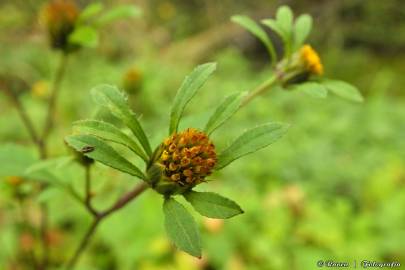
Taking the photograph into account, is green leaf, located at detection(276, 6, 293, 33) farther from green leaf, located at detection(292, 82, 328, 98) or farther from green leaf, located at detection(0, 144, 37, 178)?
green leaf, located at detection(0, 144, 37, 178)

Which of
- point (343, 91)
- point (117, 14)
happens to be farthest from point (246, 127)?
point (343, 91)

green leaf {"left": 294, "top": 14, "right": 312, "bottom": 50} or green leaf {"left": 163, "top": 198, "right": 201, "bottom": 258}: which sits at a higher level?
green leaf {"left": 294, "top": 14, "right": 312, "bottom": 50}

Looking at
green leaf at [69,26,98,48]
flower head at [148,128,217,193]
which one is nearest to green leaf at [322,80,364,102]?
flower head at [148,128,217,193]

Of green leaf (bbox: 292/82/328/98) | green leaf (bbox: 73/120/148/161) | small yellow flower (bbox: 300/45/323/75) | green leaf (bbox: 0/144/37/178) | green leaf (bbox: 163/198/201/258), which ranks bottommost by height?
green leaf (bbox: 163/198/201/258)

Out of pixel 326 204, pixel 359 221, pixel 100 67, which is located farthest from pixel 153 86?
pixel 359 221

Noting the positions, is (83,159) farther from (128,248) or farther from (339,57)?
(339,57)

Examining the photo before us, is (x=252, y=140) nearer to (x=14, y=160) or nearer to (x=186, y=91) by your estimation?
(x=186, y=91)
